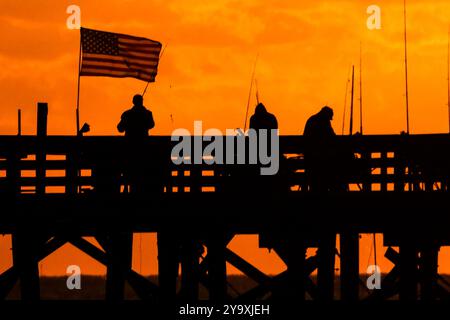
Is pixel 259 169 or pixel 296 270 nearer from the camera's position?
pixel 259 169

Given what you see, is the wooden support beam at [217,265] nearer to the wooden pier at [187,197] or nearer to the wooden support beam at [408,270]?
the wooden pier at [187,197]

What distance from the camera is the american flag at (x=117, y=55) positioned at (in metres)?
36.9

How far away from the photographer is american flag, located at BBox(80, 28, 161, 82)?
36.9 meters

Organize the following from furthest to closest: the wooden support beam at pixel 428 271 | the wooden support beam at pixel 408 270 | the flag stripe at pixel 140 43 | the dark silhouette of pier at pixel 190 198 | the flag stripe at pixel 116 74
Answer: the flag stripe at pixel 140 43, the flag stripe at pixel 116 74, the wooden support beam at pixel 428 271, the wooden support beam at pixel 408 270, the dark silhouette of pier at pixel 190 198

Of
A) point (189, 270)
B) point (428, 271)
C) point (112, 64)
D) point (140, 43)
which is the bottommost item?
point (428, 271)

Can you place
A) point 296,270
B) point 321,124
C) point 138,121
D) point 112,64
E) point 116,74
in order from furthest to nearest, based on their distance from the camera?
point 112,64 → point 116,74 → point 296,270 → point 321,124 → point 138,121

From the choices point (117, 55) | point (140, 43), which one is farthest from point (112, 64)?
point (140, 43)

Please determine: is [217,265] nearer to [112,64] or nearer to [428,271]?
[428,271]

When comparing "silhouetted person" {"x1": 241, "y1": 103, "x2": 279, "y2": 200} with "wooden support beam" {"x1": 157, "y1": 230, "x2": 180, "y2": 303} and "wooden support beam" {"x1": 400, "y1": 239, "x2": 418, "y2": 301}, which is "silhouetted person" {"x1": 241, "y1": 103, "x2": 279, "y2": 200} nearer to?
"wooden support beam" {"x1": 157, "y1": 230, "x2": 180, "y2": 303}

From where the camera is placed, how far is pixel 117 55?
3709cm

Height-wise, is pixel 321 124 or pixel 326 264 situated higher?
pixel 321 124

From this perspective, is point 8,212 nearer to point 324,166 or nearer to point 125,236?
point 125,236

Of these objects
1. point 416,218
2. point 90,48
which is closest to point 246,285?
point 90,48

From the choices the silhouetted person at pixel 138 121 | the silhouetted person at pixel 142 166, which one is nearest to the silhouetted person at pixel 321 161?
the silhouetted person at pixel 142 166
